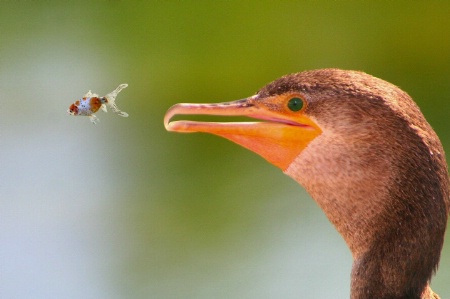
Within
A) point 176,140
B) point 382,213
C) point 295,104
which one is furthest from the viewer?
point 176,140

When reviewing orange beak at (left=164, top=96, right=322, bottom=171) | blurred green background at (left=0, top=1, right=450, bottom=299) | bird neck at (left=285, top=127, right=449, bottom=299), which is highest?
blurred green background at (left=0, top=1, right=450, bottom=299)

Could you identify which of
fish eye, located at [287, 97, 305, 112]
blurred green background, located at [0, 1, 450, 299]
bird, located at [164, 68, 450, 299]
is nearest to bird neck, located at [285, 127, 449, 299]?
bird, located at [164, 68, 450, 299]

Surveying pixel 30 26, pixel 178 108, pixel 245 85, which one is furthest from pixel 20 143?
pixel 178 108

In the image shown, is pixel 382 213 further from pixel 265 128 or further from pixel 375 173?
pixel 265 128

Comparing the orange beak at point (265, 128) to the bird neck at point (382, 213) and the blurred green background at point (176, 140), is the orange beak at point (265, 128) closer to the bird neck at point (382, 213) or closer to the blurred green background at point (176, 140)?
the bird neck at point (382, 213)

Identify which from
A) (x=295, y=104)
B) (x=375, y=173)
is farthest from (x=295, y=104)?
(x=375, y=173)

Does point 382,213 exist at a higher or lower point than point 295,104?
lower

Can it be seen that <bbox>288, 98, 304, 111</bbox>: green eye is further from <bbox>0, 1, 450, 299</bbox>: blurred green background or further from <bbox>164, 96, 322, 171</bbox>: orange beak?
<bbox>0, 1, 450, 299</bbox>: blurred green background
